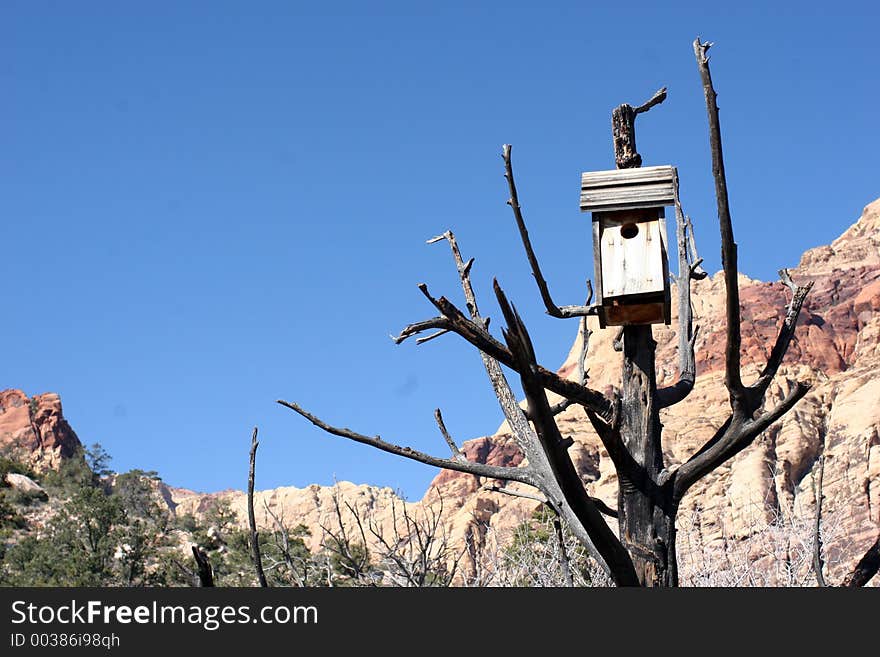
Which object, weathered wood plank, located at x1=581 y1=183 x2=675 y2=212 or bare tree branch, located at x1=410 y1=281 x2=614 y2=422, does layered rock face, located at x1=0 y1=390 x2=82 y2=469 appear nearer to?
weathered wood plank, located at x1=581 y1=183 x2=675 y2=212

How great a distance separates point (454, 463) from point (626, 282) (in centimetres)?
110

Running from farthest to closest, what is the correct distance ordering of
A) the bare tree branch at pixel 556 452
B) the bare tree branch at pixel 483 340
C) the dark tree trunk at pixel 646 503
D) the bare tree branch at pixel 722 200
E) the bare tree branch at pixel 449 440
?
the bare tree branch at pixel 449 440 < the dark tree trunk at pixel 646 503 < the bare tree branch at pixel 483 340 < the bare tree branch at pixel 722 200 < the bare tree branch at pixel 556 452

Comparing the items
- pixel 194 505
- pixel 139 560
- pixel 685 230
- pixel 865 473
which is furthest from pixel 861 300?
pixel 194 505

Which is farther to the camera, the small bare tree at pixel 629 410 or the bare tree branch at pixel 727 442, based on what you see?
the bare tree branch at pixel 727 442

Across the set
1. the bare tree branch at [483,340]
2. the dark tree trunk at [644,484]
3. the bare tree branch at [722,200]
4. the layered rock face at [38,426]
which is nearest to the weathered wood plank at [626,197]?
the dark tree trunk at [644,484]

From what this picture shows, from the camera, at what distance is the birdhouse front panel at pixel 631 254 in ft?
14.5

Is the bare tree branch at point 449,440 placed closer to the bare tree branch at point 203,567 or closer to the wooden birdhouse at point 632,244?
the wooden birdhouse at point 632,244

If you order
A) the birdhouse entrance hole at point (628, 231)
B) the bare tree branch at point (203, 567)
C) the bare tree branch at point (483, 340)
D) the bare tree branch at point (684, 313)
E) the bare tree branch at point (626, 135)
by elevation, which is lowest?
the bare tree branch at point (203, 567)

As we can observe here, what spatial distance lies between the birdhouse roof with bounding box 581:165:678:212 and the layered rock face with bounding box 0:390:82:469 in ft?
322

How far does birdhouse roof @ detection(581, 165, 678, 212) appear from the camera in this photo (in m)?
4.38

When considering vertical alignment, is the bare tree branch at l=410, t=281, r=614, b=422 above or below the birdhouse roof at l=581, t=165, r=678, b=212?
below

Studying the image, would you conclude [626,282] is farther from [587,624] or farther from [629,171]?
[587,624]

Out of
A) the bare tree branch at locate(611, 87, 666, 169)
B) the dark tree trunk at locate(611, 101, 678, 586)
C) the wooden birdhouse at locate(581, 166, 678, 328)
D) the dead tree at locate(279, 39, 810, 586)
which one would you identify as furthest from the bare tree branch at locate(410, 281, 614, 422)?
the bare tree branch at locate(611, 87, 666, 169)

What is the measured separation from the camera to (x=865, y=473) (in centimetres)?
3903
